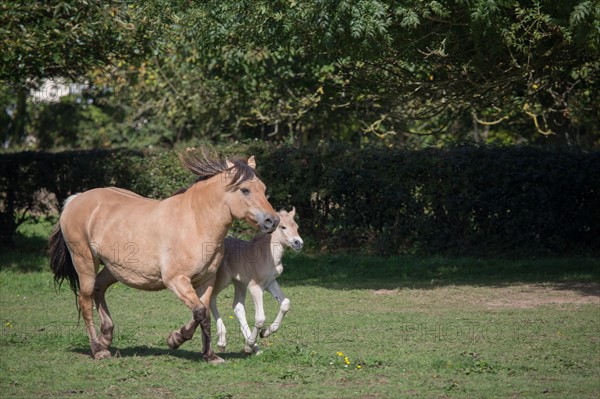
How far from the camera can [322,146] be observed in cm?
1859

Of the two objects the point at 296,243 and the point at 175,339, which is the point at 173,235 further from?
the point at 296,243

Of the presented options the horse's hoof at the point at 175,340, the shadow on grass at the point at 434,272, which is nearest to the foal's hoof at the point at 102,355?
the horse's hoof at the point at 175,340

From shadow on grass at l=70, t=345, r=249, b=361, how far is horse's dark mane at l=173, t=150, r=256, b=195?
1838mm

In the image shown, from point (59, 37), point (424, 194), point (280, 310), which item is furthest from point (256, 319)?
point (59, 37)

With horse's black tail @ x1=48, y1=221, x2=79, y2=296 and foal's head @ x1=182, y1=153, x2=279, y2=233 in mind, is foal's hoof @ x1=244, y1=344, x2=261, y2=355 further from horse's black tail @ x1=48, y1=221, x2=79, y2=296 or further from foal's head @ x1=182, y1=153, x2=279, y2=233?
horse's black tail @ x1=48, y1=221, x2=79, y2=296

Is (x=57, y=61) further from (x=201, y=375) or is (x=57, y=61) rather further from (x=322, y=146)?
(x=201, y=375)

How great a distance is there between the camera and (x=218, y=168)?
905 cm

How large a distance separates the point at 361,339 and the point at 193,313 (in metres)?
2.56

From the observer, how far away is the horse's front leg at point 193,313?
27.8ft

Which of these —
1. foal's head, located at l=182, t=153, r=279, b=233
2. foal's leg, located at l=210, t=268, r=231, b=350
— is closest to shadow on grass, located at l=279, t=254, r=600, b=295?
A: foal's leg, located at l=210, t=268, r=231, b=350

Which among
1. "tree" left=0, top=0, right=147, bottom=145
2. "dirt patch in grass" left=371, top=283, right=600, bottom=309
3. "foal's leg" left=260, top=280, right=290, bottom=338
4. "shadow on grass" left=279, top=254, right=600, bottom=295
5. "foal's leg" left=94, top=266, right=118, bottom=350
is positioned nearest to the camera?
"foal's leg" left=260, top=280, right=290, bottom=338

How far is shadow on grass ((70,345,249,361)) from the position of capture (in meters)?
9.27

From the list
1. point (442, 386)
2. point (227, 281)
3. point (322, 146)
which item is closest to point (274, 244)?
point (227, 281)

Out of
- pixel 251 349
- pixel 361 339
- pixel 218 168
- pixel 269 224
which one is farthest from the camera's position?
pixel 361 339
